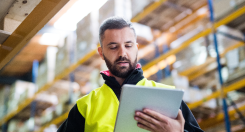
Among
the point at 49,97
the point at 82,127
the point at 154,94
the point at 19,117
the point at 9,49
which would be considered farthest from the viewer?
the point at 19,117

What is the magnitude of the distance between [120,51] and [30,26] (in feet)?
1.98

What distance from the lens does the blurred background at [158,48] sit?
185cm

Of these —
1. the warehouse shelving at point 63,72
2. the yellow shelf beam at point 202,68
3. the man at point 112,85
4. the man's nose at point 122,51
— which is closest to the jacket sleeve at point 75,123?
the man at point 112,85

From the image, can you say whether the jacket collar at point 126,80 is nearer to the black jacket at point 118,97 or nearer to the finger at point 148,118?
the black jacket at point 118,97

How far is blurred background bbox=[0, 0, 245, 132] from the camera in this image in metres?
1.85

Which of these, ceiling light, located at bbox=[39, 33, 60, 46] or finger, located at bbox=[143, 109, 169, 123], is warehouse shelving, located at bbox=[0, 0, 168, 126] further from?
ceiling light, located at bbox=[39, 33, 60, 46]

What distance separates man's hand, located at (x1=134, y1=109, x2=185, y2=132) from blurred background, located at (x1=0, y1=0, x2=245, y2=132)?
31.4 inches

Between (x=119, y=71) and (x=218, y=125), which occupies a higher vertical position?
(x=119, y=71)

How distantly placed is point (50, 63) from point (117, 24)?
265 inches

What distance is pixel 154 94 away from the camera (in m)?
1.18

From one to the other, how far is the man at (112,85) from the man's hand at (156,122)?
218 millimetres

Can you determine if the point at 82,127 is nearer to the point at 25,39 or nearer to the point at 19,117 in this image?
the point at 25,39

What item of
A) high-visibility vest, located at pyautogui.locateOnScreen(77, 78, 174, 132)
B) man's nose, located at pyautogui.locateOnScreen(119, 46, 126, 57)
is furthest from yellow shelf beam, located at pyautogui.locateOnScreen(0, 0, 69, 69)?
high-visibility vest, located at pyautogui.locateOnScreen(77, 78, 174, 132)

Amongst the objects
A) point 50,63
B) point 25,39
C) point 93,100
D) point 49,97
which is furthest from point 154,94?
point 49,97
